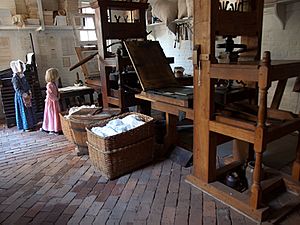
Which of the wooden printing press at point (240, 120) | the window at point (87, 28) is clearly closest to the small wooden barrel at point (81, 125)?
the wooden printing press at point (240, 120)

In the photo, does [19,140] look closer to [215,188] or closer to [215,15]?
[215,188]

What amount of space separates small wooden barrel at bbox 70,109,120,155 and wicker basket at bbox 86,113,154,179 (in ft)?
0.86

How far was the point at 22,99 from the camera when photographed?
14.6 ft

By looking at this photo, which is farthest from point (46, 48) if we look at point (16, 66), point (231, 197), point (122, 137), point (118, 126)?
point (231, 197)

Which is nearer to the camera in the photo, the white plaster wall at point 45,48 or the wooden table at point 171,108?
the wooden table at point 171,108

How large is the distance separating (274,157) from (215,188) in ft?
3.64

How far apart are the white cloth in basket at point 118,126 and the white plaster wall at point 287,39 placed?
2.15m

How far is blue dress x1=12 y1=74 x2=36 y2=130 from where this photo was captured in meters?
4.36

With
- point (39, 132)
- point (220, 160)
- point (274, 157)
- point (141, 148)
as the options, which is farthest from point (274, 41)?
point (39, 132)

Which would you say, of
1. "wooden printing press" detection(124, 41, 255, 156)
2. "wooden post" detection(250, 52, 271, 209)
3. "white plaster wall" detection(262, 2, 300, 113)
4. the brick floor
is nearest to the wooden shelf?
"white plaster wall" detection(262, 2, 300, 113)

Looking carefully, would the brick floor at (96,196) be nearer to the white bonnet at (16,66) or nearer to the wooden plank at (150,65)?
the wooden plank at (150,65)

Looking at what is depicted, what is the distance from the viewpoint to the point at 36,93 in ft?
16.2

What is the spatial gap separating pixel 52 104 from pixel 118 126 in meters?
1.81

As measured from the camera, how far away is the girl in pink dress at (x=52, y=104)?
4.25 m
